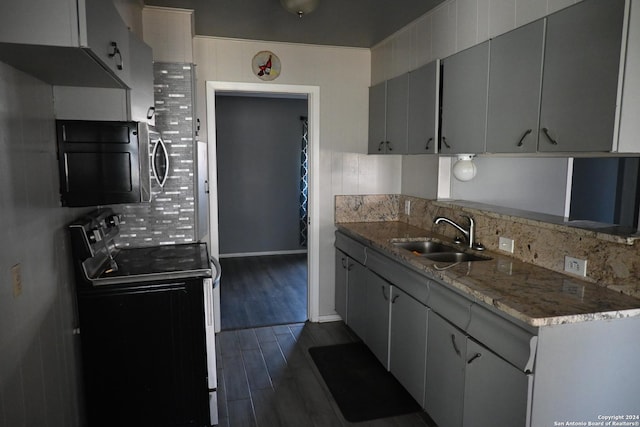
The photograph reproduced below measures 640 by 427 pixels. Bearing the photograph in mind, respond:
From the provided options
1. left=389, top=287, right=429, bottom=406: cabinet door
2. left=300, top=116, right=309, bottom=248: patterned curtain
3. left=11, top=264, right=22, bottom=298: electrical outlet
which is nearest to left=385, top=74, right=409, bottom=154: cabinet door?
left=389, top=287, right=429, bottom=406: cabinet door

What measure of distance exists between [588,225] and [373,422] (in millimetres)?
1549

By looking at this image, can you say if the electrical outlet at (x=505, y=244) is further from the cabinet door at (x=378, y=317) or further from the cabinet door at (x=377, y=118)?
the cabinet door at (x=377, y=118)

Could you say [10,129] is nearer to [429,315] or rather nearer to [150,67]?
[150,67]

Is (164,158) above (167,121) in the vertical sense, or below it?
below

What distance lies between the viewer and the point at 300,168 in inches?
258

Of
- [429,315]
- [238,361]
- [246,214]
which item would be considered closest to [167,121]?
[238,361]

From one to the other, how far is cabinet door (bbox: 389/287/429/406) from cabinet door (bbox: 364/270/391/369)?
76 millimetres

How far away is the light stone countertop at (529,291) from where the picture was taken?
1.58 meters

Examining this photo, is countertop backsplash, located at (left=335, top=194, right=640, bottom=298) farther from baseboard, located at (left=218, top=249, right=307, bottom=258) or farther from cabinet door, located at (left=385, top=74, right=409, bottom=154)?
baseboard, located at (left=218, top=249, right=307, bottom=258)

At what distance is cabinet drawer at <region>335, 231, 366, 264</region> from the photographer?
3.27m

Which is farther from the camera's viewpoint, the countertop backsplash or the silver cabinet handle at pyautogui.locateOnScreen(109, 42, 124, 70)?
the countertop backsplash

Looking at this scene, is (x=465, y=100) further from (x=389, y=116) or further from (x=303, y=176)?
(x=303, y=176)

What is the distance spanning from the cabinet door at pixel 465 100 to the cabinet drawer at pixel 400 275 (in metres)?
0.76

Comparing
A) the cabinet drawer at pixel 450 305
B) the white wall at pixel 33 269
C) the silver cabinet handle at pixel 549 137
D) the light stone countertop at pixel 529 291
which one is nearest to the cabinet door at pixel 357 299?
the light stone countertop at pixel 529 291
